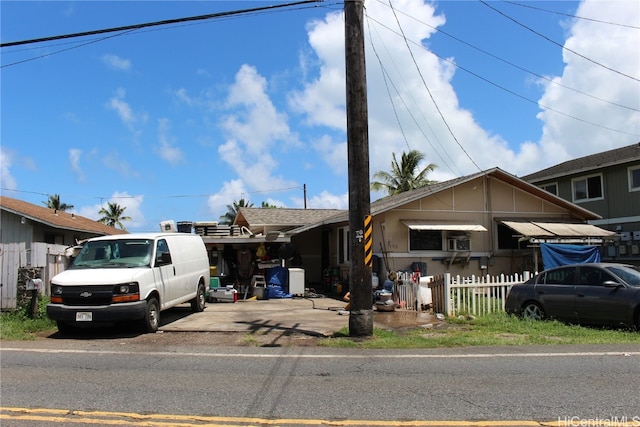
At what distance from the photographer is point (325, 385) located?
601 cm

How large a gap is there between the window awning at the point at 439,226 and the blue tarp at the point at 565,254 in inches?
84.9

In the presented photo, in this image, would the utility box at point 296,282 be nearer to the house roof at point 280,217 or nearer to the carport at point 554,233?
the house roof at point 280,217

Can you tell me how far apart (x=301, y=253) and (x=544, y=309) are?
12844mm

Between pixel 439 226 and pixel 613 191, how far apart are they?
11.1 m

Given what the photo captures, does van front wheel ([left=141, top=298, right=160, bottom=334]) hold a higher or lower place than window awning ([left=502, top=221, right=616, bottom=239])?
lower

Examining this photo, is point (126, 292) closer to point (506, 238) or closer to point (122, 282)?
point (122, 282)

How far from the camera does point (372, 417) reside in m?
4.82

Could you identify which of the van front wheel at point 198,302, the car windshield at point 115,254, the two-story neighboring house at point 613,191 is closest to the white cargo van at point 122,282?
the car windshield at point 115,254

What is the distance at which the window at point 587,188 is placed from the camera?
934 inches

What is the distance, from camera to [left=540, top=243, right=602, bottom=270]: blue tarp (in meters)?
16.5

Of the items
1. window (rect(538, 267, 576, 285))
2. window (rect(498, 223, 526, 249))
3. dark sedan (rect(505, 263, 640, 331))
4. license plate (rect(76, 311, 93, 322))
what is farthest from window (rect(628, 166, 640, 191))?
license plate (rect(76, 311, 93, 322))

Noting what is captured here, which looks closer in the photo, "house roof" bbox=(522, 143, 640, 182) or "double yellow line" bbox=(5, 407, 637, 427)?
"double yellow line" bbox=(5, 407, 637, 427)

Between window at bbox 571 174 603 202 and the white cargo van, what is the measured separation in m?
20.2

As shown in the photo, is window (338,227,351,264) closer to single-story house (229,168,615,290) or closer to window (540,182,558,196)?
single-story house (229,168,615,290)
